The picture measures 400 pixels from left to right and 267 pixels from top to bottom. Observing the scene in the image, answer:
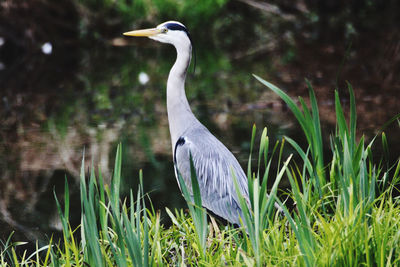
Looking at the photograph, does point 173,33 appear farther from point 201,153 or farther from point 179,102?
point 201,153

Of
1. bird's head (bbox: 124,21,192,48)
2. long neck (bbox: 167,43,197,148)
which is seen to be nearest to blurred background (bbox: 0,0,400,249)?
long neck (bbox: 167,43,197,148)

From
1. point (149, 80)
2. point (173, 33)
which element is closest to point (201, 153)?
point (173, 33)

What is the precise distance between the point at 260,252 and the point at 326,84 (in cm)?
825

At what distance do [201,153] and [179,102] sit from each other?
0.46 m

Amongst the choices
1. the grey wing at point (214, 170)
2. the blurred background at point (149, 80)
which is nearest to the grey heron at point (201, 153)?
the grey wing at point (214, 170)

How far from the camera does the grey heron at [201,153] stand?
12.7 feet

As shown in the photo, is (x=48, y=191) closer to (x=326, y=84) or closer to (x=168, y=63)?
(x=326, y=84)

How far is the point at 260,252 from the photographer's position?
2688mm

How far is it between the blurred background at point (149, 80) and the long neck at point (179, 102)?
0.61 m

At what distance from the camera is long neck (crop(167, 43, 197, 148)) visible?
14.0 ft

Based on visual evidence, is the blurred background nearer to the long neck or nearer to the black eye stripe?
the long neck

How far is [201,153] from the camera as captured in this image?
3988mm

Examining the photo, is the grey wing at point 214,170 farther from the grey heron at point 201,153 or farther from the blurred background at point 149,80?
the blurred background at point 149,80

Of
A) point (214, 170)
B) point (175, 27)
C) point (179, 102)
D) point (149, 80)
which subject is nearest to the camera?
point (214, 170)
